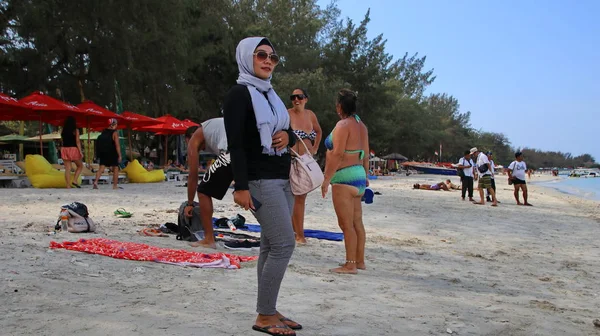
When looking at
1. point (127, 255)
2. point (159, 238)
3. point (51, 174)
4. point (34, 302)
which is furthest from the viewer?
point (51, 174)

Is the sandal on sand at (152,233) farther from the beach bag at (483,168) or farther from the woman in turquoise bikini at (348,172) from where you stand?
the beach bag at (483,168)

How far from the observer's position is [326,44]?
41.1 metres

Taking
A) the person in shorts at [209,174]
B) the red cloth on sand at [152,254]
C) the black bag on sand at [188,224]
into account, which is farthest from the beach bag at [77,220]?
the person in shorts at [209,174]

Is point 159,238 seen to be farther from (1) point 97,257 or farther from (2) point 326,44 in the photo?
(2) point 326,44

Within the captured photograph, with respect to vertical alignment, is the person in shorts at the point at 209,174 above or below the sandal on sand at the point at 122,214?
above

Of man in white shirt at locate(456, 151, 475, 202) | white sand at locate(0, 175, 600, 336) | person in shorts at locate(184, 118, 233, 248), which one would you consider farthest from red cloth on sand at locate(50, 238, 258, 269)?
man in white shirt at locate(456, 151, 475, 202)

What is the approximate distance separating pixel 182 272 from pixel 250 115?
193 cm

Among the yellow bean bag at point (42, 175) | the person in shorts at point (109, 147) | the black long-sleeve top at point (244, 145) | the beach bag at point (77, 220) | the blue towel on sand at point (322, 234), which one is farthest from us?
the yellow bean bag at point (42, 175)

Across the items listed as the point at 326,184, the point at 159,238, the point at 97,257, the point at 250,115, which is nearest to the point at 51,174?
the point at 159,238

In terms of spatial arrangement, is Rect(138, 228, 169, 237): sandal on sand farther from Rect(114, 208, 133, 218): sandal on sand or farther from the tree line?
the tree line

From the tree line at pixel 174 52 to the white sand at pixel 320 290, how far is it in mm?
13505

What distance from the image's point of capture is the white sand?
3.21 meters

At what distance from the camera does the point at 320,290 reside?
13.9ft

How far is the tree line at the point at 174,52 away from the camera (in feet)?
62.6
